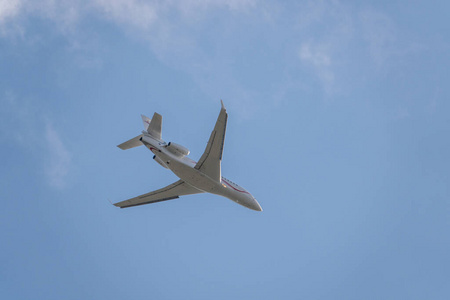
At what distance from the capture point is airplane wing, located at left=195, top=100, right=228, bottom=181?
47906mm

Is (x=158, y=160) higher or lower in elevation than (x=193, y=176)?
higher

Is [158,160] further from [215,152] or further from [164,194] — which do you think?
[215,152]

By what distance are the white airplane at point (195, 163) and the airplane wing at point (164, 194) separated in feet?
0.36

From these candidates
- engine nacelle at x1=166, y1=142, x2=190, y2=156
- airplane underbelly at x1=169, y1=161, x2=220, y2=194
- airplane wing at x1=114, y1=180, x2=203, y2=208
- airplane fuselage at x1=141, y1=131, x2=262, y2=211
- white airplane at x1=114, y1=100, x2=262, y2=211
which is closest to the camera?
white airplane at x1=114, y1=100, x2=262, y2=211

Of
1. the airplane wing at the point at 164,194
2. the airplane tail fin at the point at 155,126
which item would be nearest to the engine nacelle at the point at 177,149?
the airplane tail fin at the point at 155,126

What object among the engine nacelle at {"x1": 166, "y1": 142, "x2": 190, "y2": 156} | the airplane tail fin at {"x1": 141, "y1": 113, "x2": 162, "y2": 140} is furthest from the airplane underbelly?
the airplane tail fin at {"x1": 141, "y1": 113, "x2": 162, "y2": 140}

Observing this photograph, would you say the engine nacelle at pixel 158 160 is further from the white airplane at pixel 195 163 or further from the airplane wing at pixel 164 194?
the airplane wing at pixel 164 194

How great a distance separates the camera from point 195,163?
182ft

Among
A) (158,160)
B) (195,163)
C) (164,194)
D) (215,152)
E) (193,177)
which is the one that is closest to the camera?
(215,152)

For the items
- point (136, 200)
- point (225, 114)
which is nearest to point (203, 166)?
point (225, 114)

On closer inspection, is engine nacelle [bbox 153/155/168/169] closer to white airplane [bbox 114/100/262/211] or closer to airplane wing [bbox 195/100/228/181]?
white airplane [bbox 114/100/262/211]

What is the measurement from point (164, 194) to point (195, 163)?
751 cm

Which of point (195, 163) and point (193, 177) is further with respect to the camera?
point (195, 163)

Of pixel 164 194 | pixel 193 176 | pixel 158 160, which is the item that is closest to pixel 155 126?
pixel 158 160
